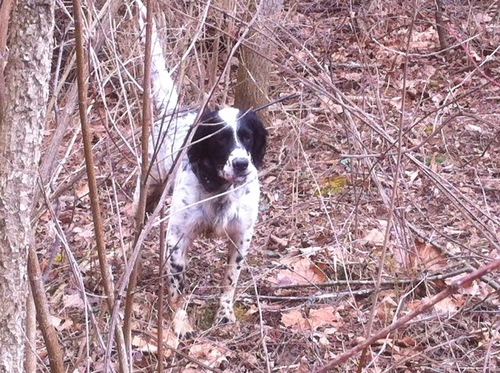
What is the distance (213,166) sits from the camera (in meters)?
4.80

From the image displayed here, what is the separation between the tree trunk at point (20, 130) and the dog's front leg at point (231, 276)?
253 centimetres

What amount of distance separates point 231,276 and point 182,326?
73 cm

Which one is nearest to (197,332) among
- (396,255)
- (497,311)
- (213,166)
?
(213,166)

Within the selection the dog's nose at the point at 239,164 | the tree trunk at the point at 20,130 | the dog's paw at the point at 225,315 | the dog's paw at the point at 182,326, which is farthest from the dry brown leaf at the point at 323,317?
the tree trunk at the point at 20,130

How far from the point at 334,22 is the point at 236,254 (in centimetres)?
374

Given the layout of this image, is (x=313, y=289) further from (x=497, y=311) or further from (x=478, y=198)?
(x=478, y=198)

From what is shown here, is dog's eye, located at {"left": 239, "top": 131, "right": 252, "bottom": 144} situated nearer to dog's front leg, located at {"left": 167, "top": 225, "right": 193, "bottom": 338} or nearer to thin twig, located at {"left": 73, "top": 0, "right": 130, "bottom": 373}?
dog's front leg, located at {"left": 167, "top": 225, "right": 193, "bottom": 338}

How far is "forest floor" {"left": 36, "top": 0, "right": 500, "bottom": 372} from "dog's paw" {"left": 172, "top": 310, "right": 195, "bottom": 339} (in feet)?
0.23

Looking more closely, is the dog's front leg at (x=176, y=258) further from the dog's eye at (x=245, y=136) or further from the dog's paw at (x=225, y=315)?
the dog's eye at (x=245, y=136)

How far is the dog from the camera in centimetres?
471

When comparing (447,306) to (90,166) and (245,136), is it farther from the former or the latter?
(90,166)

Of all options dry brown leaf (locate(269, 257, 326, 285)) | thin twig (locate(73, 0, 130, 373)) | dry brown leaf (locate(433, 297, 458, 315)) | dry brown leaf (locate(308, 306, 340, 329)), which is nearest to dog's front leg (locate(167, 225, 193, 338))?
dry brown leaf (locate(269, 257, 326, 285))

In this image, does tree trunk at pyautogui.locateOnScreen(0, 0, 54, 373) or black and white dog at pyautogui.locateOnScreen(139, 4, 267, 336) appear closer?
tree trunk at pyautogui.locateOnScreen(0, 0, 54, 373)

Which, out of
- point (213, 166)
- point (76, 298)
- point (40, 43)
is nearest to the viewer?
point (40, 43)
